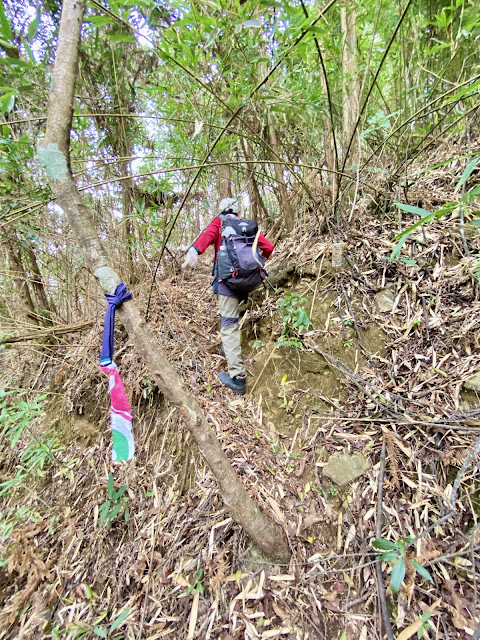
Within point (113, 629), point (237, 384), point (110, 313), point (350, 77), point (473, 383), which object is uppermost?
point (350, 77)

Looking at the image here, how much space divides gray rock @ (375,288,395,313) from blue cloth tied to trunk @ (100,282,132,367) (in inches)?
82.8

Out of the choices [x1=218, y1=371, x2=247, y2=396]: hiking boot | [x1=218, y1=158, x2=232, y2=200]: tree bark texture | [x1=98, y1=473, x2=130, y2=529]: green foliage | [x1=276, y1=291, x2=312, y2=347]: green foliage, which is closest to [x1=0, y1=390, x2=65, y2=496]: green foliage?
[x1=98, y1=473, x2=130, y2=529]: green foliage

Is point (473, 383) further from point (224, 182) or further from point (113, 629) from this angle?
point (224, 182)

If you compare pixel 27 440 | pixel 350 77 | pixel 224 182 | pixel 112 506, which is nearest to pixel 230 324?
pixel 112 506

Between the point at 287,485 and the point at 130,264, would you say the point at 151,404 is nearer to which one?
the point at 287,485

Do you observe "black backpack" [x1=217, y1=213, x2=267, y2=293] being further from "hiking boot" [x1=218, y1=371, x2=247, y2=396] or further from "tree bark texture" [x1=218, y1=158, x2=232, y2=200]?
"tree bark texture" [x1=218, y1=158, x2=232, y2=200]

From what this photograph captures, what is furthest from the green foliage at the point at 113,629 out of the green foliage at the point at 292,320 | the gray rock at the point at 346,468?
the green foliage at the point at 292,320

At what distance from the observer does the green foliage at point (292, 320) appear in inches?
90.8

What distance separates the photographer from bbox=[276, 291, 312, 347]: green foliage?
2.31m

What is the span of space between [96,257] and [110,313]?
26 cm

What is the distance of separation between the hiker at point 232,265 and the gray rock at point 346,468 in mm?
1051

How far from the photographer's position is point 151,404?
111 inches

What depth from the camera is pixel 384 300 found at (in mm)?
2430

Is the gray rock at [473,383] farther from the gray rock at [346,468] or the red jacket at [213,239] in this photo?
the red jacket at [213,239]
